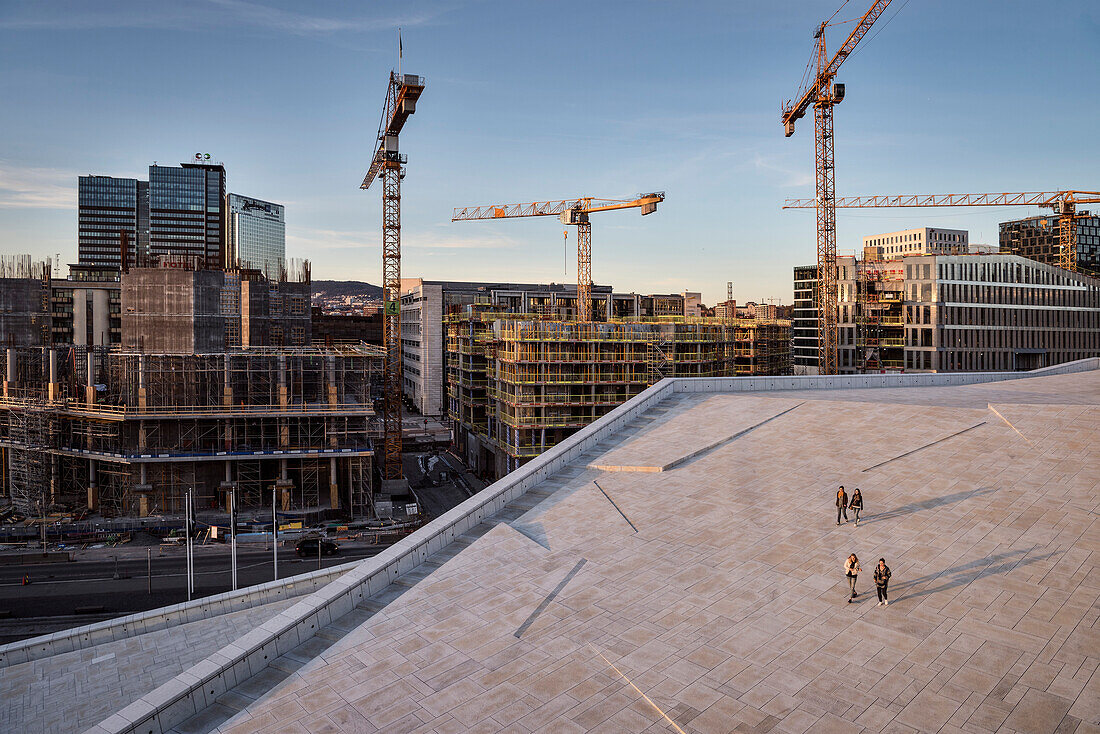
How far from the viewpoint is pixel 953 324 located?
69.1 m

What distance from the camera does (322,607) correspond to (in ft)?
47.8

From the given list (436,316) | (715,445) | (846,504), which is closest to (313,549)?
(715,445)

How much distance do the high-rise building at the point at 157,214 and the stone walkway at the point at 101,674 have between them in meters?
185

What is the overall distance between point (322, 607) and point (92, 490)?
151 ft

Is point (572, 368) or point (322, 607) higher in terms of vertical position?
point (572, 368)

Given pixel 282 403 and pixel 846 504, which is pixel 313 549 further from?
pixel 846 504

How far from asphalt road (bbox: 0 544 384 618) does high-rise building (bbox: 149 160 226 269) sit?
557 ft

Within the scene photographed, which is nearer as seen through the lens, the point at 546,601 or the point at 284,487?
the point at 546,601

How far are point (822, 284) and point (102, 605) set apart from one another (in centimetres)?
7275

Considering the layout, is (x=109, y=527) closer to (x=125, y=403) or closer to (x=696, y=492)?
(x=125, y=403)

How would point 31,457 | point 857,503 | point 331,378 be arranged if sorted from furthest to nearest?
point 331,378, point 31,457, point 857,503

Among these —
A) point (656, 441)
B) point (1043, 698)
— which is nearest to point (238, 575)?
point (656, 441)

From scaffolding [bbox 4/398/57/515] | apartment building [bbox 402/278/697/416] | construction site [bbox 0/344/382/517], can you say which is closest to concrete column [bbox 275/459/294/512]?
construction site [bbox 0/344/382/517]

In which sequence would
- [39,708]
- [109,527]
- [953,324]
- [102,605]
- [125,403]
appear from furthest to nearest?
[953,324] → [125,403] → [109,527] → [102,605] → [39,708]
